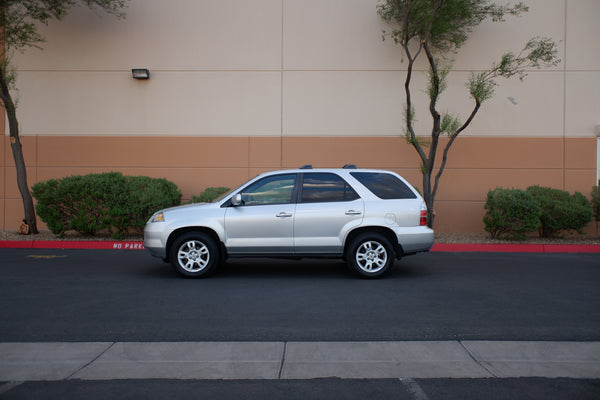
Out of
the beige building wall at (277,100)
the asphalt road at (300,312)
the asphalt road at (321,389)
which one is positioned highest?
the beige building wall at (277,100)

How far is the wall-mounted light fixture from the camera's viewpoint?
14500 millimetres

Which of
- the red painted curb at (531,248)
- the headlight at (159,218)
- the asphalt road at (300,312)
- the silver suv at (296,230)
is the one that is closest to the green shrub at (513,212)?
the red painted curb at (531,248)

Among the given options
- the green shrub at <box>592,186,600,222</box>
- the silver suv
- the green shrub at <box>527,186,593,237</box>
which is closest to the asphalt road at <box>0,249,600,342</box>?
the silver suv

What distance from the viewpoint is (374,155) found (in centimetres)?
1456

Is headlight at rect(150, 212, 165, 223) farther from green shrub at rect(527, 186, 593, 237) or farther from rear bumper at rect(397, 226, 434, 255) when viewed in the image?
green shrub at rect(527, 186, 593, 237)

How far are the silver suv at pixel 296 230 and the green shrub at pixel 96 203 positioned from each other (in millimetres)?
4534

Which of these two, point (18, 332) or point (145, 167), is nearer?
point (18, 332)

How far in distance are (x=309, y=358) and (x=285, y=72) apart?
11.5m

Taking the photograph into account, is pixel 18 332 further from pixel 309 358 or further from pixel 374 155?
pixel 374 155

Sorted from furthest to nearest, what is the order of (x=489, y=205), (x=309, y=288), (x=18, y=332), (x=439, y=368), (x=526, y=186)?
(x=526, y=186), (x=489, y=205), (x=309, y=288), (x=18, y=332), (x=439, y=368)

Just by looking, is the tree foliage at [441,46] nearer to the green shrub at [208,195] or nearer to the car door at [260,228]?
the green shrub at [208,195]

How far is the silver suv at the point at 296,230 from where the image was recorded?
813 centimetres

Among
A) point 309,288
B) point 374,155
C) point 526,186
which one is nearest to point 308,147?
point 374,155

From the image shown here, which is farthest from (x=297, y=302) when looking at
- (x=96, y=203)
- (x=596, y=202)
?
(x=596, y=202)
